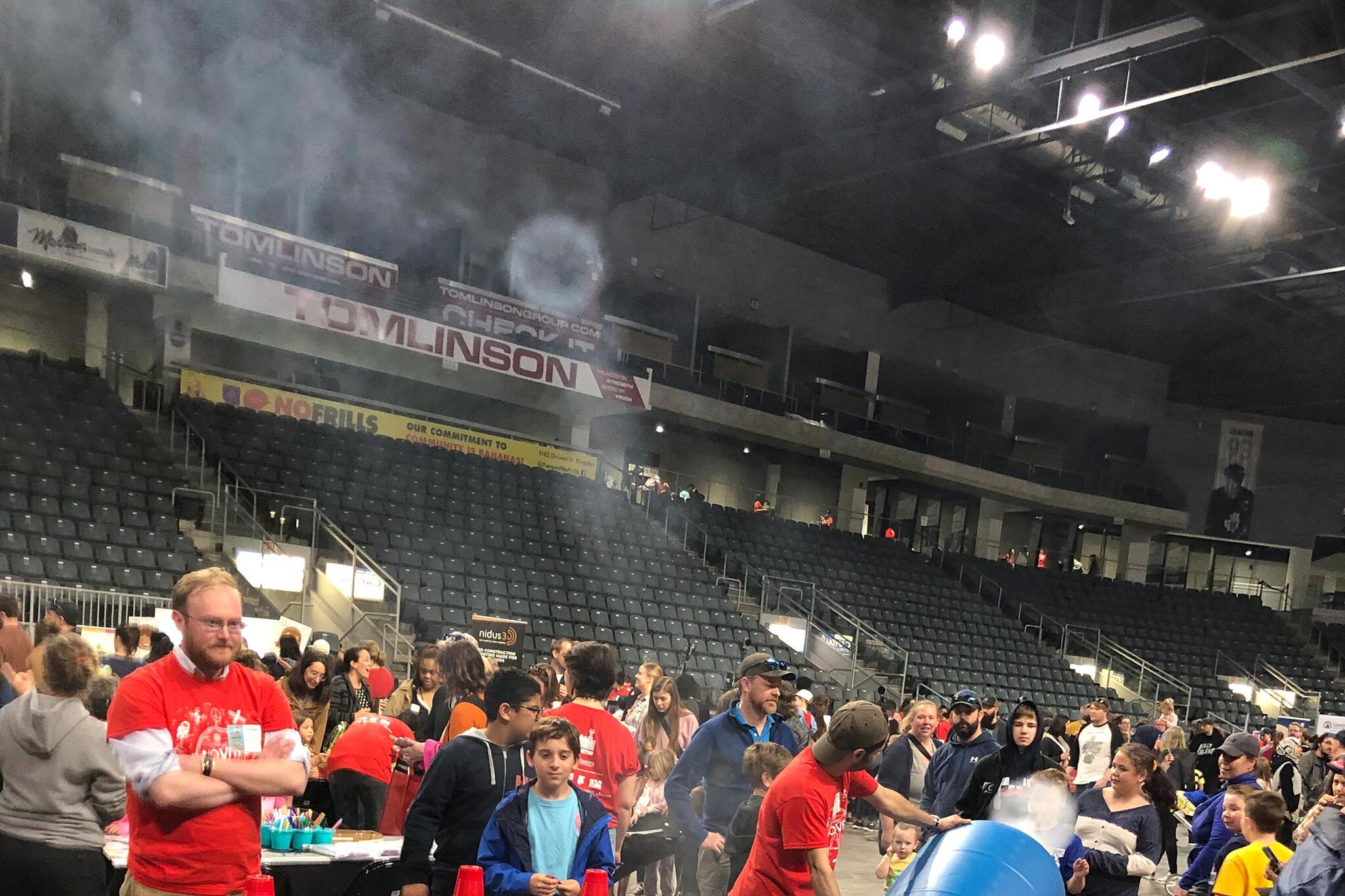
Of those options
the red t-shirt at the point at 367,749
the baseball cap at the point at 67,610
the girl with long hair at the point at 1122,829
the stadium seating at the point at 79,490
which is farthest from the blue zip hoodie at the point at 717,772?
the stadium seating at the point at 79,490

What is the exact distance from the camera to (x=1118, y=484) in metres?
28.6

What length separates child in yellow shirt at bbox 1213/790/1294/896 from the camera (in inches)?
164

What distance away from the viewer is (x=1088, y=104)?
1388 cm

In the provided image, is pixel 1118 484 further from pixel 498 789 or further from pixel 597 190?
pixel 498 789

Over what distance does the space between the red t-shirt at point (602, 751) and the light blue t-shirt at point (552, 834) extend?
1.10 m

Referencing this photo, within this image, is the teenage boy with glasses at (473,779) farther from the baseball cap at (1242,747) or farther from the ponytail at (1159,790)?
the baseball cap at (1242,747)

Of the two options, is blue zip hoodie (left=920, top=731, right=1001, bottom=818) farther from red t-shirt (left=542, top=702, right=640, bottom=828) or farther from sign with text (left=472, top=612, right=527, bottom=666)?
sign with text (left=472, top=612, right=527, bottom=666)

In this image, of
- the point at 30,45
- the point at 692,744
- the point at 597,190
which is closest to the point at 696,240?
the point at 597,190

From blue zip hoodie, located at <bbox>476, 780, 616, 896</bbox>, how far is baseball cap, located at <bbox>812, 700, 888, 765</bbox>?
652 mm

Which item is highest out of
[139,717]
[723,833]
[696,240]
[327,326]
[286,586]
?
[696,240]

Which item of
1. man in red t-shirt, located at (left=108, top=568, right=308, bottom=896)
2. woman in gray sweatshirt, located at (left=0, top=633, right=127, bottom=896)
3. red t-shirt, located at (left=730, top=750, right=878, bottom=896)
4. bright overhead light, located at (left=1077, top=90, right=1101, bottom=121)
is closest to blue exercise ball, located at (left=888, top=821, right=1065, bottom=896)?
man in red t-shirt, located at (left=108, top=568, right=308, bottom=896)

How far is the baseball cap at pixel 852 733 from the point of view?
10.3 feet

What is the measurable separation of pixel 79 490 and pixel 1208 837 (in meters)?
11.6

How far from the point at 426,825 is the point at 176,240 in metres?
14.8
